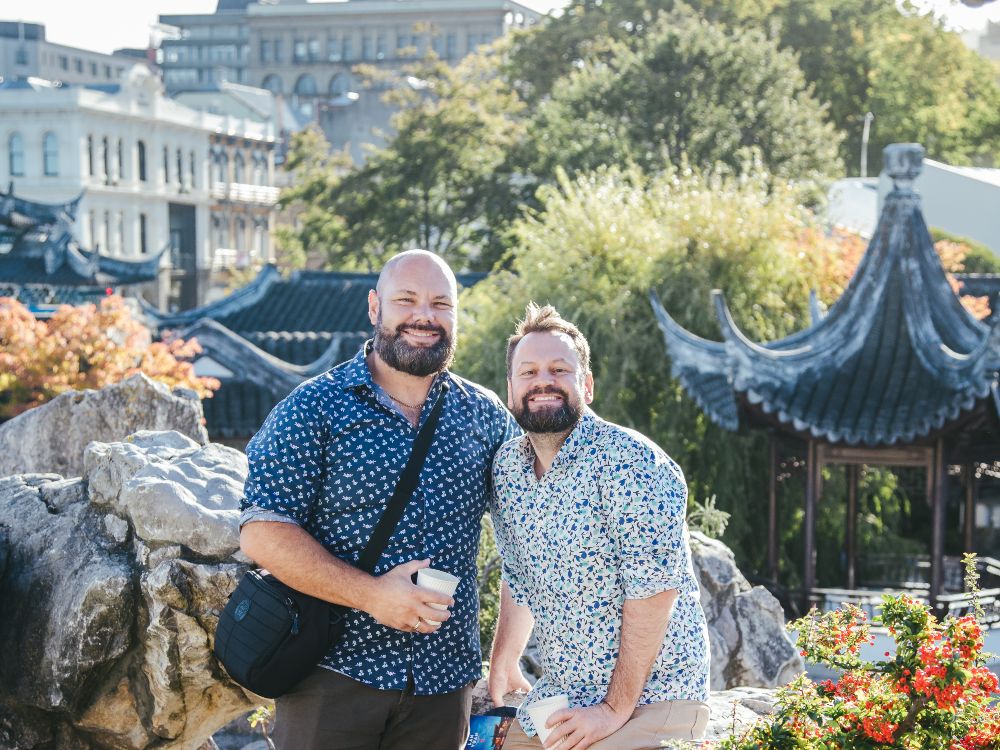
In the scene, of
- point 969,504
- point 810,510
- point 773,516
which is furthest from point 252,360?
point 969,504

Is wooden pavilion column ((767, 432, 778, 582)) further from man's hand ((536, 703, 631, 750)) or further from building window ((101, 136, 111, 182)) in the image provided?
building window ((101, 136, 111, 182))

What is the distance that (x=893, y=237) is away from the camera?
11.0m

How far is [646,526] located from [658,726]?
50cm

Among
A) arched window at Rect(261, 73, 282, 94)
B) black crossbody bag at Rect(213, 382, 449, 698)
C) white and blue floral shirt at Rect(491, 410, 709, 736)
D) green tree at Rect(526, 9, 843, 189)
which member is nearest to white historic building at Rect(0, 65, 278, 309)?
green tree at Rect(526, 9, 843, 189)

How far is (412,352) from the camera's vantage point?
12.1ft

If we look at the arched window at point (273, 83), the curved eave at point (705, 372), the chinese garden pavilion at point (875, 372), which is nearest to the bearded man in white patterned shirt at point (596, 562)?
the chinese garden pavilion at point (875, 372)

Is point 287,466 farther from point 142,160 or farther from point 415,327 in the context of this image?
point 142,160

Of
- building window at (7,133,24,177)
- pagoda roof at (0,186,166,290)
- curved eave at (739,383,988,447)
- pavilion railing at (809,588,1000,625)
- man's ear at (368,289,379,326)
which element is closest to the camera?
man's ear at (368,289,379,326)

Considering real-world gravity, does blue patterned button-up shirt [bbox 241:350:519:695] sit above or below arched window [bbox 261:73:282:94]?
below

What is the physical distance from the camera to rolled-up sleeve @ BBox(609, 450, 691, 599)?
344 cm

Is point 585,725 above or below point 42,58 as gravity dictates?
below

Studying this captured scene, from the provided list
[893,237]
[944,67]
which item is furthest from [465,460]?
[944,67]

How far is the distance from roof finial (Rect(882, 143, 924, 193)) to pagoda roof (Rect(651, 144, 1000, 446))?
1 cm

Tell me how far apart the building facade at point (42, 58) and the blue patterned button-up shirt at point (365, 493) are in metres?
70.9
